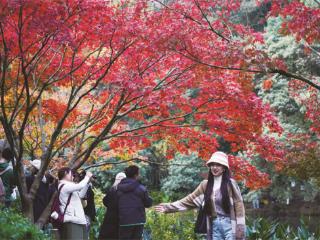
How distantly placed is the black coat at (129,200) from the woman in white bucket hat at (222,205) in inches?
60.7

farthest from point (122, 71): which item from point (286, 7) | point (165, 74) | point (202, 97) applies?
point (286, 7)

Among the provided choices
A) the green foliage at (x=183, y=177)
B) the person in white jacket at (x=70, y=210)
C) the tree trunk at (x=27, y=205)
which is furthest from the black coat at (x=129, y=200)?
the green foliage at (x=183, y=177)

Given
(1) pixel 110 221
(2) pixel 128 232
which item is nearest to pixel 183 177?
(1) pixel 110 221

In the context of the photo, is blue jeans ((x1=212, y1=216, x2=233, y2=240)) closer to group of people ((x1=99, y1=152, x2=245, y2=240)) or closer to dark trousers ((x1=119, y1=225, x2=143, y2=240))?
group of people ((x1=99, y1=152, x2=245, y2=240))

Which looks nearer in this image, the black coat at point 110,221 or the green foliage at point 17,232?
the green foliage at point 17,232

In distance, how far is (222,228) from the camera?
5082mm

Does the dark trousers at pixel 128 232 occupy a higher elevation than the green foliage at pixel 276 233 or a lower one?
higher

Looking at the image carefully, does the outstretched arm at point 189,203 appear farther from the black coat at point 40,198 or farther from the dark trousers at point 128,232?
the black coat at point 40,198

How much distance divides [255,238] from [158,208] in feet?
12.8

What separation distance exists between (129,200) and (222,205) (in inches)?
72.7

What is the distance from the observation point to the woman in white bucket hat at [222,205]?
505 cm

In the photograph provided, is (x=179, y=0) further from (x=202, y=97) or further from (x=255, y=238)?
(x=255, y=238)

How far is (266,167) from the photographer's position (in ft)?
72.0

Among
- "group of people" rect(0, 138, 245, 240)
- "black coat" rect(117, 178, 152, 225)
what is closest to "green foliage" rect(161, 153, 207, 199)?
"group of people" rect(0, 138, 245, 240)
